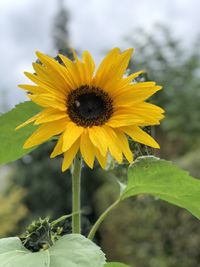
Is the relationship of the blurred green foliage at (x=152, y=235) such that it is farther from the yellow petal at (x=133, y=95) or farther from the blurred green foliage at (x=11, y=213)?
the yellow petal at (x=133, y=95)

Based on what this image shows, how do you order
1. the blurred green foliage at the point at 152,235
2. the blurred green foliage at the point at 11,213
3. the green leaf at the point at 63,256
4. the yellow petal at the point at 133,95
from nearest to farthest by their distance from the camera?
the green leaf at the point at 63,256 → the yellow petal at the point at 133,95 → the blurred green foliage at the point at 152,235 → the blurred green foliage at the point at 11,213

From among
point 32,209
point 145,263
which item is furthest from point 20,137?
point 32,209

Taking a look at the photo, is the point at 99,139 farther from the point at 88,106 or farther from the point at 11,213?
the point at 11,213

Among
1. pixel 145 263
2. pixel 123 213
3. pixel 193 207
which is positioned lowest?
pixel 145 263

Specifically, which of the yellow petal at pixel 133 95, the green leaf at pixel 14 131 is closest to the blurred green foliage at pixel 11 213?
the green leaf at pixel 14 131

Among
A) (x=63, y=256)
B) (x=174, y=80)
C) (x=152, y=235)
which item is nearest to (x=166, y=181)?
(x=63, y=256)

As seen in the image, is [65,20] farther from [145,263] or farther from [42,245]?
[42,245]
